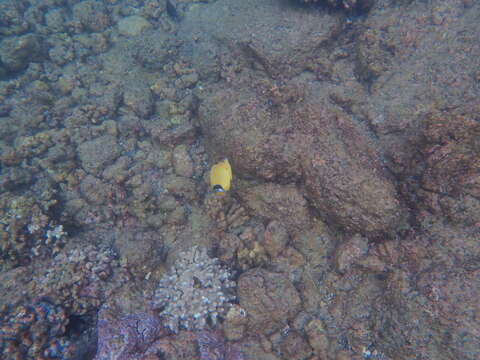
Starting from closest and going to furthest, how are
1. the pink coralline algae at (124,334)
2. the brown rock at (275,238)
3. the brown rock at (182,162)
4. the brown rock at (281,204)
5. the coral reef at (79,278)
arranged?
the pink coralline algae at (124,334) < the coral reef at (79,278) < the brown rock at (281,204) < the brown rock at (275,238) < the brown rock at (182,162)

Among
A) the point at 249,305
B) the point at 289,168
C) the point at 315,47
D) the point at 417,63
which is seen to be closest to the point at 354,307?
the point at 249,305

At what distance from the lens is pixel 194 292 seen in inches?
171

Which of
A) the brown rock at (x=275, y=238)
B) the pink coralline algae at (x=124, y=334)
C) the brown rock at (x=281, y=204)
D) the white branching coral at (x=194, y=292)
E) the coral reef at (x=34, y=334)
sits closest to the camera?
the coral reef at (x=34, y=334)

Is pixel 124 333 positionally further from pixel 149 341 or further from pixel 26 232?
pixel 26 232

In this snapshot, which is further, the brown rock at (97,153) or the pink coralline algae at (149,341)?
the brown rock at (97,153)

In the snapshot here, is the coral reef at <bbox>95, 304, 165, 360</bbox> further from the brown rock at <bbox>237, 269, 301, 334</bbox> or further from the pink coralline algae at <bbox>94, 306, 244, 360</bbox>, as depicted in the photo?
the brown rock at <bbox>237, 269, 301, 334</bbox>

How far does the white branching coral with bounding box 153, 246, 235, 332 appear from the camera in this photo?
13.6 ft

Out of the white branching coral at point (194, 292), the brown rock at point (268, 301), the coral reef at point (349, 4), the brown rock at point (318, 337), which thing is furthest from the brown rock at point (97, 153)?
the coral reef at point (349, 4)

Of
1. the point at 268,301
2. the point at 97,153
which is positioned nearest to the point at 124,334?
the point at 268,301

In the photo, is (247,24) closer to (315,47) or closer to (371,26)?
(315,47)

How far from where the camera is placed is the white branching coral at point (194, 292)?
4.13m

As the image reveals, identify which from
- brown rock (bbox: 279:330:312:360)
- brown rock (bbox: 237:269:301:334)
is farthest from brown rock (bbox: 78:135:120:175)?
brown rock (bbox: 279:330:312:360)

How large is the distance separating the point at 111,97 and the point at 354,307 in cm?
657

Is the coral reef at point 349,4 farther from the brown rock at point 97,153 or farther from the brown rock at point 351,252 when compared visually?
the brown rock at point 97,153
